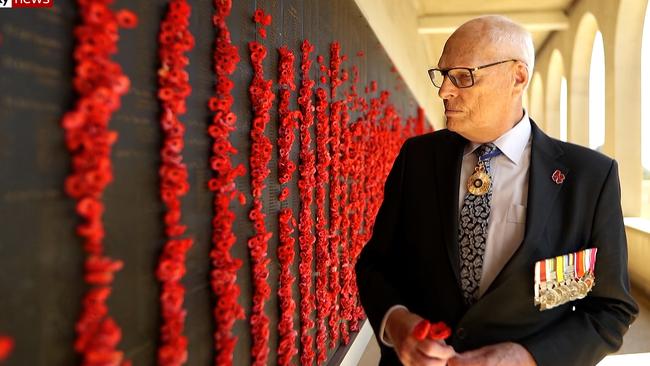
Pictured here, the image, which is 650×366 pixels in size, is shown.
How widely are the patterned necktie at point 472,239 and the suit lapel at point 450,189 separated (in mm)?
56

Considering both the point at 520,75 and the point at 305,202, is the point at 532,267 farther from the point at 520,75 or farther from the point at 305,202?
the point at 305,202

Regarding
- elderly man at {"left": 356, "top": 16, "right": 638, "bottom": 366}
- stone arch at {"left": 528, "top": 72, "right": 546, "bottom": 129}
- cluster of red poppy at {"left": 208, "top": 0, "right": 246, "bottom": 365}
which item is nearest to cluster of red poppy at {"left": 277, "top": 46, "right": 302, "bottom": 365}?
cluster of red poppy at {"left": 208, "top": 0, "right": 246, "bottom": 365}

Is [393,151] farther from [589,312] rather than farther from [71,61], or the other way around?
[71,61]

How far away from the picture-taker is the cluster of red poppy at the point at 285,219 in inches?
90.7

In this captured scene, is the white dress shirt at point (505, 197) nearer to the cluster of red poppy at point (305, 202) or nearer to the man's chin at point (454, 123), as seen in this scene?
the man's chin at point (454, 123)

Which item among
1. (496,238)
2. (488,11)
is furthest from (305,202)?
(488,11)

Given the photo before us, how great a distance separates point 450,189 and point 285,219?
0.97m

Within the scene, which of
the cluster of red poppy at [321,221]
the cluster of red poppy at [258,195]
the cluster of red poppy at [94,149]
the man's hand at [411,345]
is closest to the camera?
the cluster of red poppy at [94,149]

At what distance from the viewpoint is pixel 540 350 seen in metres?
1.39

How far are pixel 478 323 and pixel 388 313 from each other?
10.3 inches

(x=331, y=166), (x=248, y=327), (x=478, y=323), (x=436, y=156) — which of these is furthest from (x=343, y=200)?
(x=478, y=323)

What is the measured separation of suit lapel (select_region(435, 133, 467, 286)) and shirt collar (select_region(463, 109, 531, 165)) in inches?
5.1

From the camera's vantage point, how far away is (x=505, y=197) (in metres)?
1.55

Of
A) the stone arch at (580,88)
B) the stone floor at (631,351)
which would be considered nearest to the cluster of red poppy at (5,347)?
the stone floor at (631,351)
